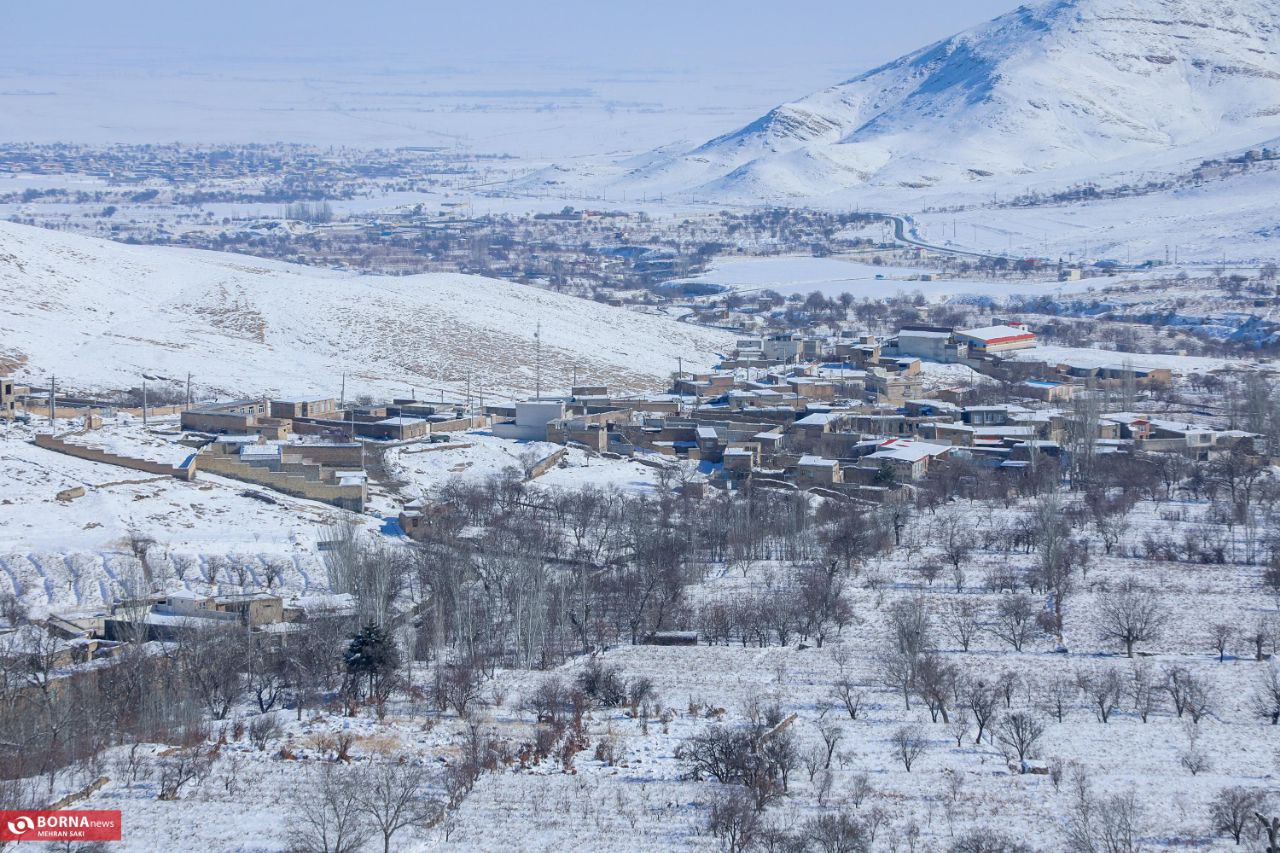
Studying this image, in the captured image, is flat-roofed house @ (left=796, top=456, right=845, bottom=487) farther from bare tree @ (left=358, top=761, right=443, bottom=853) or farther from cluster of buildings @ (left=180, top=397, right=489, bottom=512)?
bare tree @ (left=358, top=761, right=443, bottom=853)

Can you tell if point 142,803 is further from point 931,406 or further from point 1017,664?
point 931,406

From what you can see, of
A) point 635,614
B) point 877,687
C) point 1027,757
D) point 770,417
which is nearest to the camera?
point 1027,757

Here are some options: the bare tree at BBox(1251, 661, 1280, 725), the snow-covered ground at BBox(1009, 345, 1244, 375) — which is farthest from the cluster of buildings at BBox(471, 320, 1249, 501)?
the bare tree at BBox(1251, 661, 1280, 725)

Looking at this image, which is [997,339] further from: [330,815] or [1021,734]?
[330,815]

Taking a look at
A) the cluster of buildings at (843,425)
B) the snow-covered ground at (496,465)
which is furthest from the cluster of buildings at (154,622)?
the cluster of buildings at (843,425)

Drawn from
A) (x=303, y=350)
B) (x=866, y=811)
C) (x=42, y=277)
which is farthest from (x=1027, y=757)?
(x=42, y=277)
